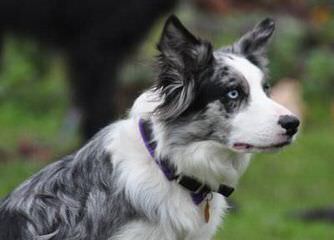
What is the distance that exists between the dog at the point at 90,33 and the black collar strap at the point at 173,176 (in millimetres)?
3684

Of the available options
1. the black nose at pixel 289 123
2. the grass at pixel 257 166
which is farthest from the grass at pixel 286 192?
the black nose at pixel 289 123

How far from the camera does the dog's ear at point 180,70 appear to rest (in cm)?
502

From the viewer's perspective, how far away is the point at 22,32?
29.9 ft

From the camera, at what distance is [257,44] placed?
550cm

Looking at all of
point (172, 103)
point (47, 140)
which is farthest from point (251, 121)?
point (47, 140)

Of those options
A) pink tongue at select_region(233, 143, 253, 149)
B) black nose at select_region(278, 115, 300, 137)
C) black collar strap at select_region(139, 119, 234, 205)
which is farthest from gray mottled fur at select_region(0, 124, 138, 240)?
black nose at select_region(278, 115, 300, 137)

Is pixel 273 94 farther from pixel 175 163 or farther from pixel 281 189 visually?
pixel 175 163

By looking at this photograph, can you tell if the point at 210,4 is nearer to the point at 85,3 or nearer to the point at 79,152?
the point at 85,3

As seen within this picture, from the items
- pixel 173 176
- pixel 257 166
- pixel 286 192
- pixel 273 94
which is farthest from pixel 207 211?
pixel 273 94

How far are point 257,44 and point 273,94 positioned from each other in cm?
654

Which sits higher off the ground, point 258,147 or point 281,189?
point 258,147

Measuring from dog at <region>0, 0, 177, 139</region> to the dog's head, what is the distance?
12.3 ft

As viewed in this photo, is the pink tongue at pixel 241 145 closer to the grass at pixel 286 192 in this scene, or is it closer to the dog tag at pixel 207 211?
the dog tag at pixel 207 211

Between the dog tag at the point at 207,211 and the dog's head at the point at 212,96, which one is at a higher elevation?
the dog's head at the point at 212,96
